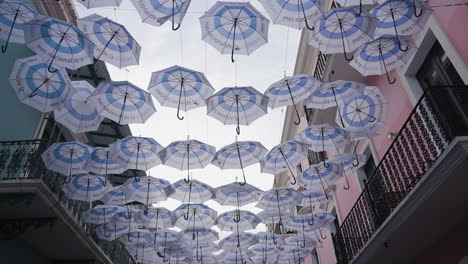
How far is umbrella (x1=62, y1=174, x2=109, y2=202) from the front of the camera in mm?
9875

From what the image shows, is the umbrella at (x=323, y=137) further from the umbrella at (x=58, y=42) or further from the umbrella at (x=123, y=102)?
the umbrella at (x=58, y=42)

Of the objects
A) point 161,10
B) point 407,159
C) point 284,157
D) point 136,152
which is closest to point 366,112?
point 407,159

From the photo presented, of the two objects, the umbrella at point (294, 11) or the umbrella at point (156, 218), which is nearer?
the umbrella at point (294, 11)

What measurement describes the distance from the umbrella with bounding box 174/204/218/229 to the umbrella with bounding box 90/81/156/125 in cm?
421

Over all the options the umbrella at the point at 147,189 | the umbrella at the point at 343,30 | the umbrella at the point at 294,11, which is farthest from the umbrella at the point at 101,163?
the umbrella at the point at 343,30

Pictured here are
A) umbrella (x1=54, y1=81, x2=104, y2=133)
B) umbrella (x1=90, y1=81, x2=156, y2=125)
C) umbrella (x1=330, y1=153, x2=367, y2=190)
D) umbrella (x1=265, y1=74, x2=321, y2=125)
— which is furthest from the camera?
umbrella (x1=330, y1=153, x2=367, y2=190)

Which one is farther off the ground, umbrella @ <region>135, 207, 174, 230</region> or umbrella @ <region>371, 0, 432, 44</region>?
umbrella @ <region>371, 0, 432, 44</region>

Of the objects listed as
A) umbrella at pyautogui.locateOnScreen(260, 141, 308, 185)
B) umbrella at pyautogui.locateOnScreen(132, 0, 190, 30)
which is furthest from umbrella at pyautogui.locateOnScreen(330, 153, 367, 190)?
umbrella at pyautogui.locateOnScreen(132, 0, 190, 30)

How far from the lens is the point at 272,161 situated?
9680 millimetres

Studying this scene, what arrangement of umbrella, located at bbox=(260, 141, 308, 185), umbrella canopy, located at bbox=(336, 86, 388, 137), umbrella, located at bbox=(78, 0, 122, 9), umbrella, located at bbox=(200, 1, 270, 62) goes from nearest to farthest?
umbrella, located at bbox=(78, 0, 122, 9), umbrella, located at bbox=(200, 1, 270, 62), umbrella canopy, located at bbox=(336, 86, 388, 137), umbrella, located at bbox=(260, 141, 308, 185)

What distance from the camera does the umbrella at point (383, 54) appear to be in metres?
6.90

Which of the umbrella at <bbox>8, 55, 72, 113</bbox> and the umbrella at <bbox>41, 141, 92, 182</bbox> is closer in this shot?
the umbrella at <bbox>8, 55, 72, 113</bbox>

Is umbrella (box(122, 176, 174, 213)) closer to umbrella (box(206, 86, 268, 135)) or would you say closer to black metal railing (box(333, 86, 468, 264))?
umbrella (box(206, 86, 268, 135))

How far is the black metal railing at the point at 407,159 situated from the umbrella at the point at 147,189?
5.73 meters
